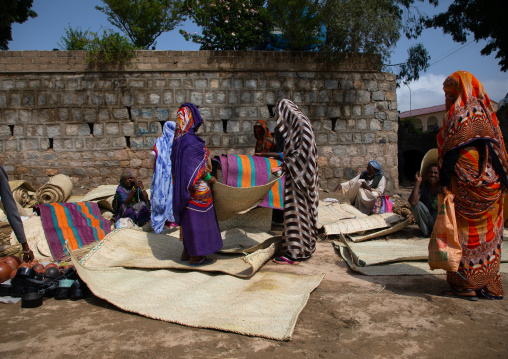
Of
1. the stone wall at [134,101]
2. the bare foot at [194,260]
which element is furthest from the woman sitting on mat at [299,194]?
the stone wall at [134,101]

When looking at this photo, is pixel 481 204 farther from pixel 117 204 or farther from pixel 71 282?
pixel 117 204

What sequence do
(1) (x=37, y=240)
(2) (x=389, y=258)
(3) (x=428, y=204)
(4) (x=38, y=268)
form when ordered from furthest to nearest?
(3) (x=428, y=204), (1) (x=37, y=240), (2) (x=389, y=258), (4) (x=38, y=268)

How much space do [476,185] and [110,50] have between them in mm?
8089

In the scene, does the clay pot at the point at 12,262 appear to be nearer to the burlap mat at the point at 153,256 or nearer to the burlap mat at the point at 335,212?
the burlap mat at the point at 153,256

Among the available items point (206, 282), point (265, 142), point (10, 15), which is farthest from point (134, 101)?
point (10, 15)

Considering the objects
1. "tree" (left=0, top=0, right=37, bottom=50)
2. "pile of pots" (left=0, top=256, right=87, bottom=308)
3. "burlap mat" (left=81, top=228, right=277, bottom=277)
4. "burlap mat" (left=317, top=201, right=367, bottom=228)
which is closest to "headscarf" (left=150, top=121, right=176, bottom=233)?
"burlap mat" (left=81, top=228, right=277, bottom=277)

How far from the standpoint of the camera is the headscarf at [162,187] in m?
6.23

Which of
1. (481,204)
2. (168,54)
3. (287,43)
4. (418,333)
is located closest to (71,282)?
(418,333)

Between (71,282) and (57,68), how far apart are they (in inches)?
275

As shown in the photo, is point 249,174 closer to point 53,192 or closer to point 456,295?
point 456,295

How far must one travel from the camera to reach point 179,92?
9.23 meters

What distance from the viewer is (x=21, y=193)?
756 cm

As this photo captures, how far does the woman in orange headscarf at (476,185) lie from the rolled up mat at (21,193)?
7.18 m

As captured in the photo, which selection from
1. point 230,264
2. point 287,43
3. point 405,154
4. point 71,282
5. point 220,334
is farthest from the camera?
point 405,154
